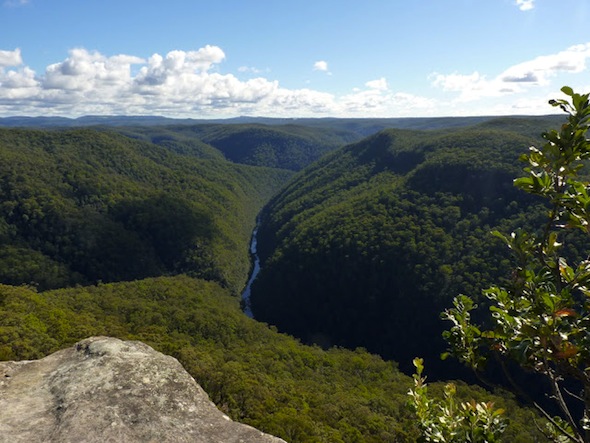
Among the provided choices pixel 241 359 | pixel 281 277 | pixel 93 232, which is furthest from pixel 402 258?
pixel 93 232

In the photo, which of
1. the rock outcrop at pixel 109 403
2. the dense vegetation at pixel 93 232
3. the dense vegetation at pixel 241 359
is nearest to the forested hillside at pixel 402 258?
the dense vegetation at pixel 241 359

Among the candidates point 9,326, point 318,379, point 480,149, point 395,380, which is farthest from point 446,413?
point 480,149

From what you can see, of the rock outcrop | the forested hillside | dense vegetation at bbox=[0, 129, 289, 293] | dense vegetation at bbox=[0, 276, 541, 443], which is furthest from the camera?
dense vegetation at bbox=[0, 129, 289, 293]

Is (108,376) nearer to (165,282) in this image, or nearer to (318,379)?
(318,379)

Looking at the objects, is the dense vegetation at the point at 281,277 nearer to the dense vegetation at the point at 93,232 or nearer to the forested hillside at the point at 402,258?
the forested hillside at the point at 402,258

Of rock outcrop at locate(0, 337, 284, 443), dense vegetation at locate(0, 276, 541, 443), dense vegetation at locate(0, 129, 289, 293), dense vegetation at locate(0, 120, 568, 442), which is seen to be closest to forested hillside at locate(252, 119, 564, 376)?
dense vegetation at locate(0, 120, 568, 442)

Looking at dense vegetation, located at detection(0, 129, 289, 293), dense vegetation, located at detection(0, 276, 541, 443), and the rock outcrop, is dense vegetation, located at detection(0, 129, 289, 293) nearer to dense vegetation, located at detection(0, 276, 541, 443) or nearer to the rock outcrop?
dense vegetation, located at detection(0, 276, 541, 443)
